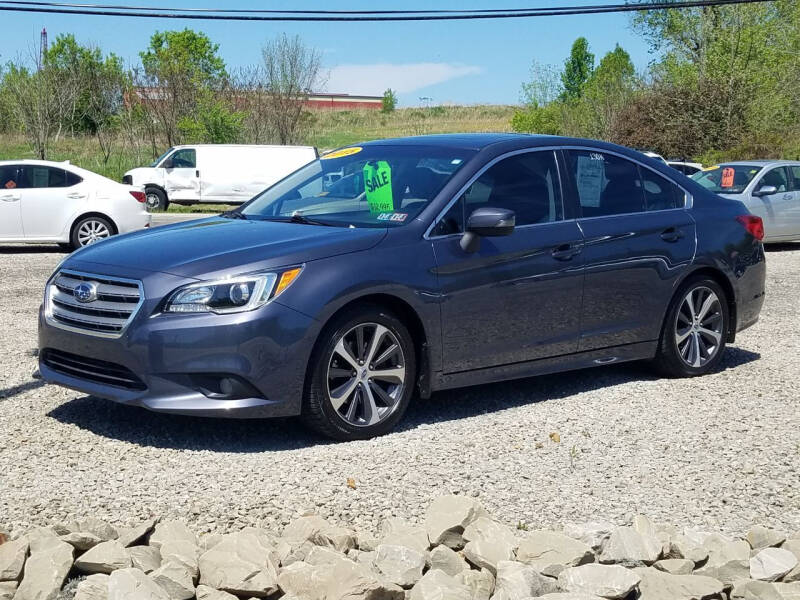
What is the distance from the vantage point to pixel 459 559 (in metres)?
4.38

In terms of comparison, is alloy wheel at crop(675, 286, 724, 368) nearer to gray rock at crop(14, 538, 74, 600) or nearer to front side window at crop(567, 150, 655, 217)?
front side window at crop(567, 150, 655, 217)

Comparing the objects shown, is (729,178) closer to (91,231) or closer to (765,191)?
(765,191)

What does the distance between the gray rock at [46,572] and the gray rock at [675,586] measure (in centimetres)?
218

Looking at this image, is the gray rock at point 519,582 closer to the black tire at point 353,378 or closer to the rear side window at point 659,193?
the black tire at point 353,378

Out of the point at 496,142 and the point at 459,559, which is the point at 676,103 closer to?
the point at 496,142

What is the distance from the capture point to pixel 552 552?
441 cm

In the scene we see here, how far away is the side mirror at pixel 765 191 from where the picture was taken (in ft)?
62.8

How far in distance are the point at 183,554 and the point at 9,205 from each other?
47.5 feet

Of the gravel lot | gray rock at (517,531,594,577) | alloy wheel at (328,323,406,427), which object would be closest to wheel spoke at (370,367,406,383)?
alloy wheel at (328,323,406,427)

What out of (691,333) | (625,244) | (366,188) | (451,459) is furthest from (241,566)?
(691,333)

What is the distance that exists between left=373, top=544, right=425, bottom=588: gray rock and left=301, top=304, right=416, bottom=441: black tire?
161 cm

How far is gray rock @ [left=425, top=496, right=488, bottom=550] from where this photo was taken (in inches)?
179

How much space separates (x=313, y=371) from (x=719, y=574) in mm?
2353

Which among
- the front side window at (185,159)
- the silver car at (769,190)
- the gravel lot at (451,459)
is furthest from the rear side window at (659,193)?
the front side window at (185,159)
